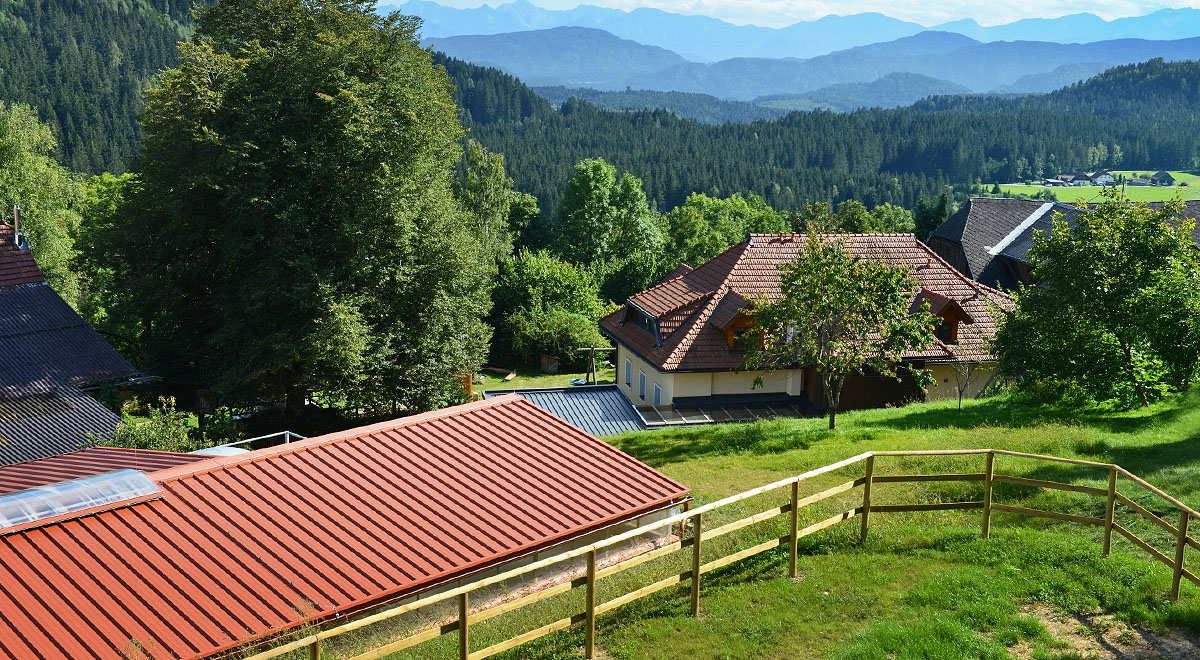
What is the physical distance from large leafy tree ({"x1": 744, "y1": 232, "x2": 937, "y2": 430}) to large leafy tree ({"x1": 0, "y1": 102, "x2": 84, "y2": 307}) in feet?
124

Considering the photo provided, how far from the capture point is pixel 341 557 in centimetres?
1357

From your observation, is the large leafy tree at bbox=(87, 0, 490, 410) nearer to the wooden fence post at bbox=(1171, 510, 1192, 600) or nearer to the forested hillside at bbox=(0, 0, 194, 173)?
the wooden fence post at bbox=(1171, 510, 1192, 600)

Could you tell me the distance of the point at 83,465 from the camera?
17641 mm

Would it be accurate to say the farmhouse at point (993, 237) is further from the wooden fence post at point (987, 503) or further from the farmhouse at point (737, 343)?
the wooden fence post at point (987, 503)

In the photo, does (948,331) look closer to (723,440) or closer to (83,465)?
(723,440)

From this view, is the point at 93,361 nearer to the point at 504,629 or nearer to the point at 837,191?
the point at 504,629

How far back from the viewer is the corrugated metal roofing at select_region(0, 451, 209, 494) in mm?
16516

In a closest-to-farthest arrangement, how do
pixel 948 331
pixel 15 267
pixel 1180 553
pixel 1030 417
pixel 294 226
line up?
pixel 1180 553
pixel 1030 417
pixel 294 226
pixel 15 267
pixel 948 331

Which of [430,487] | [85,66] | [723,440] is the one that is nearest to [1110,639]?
[430,487]

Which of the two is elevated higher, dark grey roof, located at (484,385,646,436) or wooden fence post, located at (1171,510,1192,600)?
wooden fence post, located at (1171,510,1192,600)

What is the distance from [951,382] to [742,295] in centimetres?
862

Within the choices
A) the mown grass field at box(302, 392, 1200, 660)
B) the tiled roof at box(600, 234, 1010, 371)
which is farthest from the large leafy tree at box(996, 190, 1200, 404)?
the tiled roof at box(600, 234, 1010, 371)

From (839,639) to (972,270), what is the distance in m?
54.5

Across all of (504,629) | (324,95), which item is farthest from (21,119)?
(504,629)
